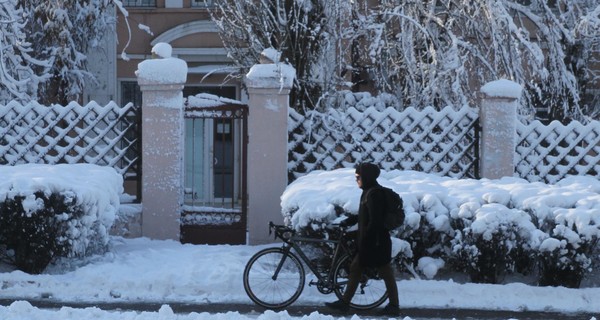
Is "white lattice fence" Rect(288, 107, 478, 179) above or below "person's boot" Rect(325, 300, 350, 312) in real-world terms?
above

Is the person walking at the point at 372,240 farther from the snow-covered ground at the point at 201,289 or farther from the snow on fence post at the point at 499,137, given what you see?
the snow on fence post at the point at 499,137

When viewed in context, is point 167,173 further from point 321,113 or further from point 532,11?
point 532,11

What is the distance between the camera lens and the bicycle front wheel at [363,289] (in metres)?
10.2

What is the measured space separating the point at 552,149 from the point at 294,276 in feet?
17.2

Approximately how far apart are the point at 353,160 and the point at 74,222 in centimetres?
409

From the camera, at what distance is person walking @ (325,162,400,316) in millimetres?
9836

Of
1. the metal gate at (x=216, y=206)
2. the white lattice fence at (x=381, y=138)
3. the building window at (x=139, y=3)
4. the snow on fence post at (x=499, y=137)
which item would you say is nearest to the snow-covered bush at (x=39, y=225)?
the metal gate at (x=216, y=206)

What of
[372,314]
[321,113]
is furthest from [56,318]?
[321,113]

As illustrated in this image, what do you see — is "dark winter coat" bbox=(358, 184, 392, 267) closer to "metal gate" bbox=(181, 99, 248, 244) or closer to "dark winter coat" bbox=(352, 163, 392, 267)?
"dark winter coat" bbox=(352, 163, 392, 267)

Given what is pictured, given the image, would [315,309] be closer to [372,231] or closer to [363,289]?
[363,289]

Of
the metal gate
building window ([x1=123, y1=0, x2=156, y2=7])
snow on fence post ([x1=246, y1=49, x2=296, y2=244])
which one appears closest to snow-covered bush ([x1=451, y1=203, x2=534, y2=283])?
snow on fence post ([x1=246, y1=49, x2=296, y2=244])

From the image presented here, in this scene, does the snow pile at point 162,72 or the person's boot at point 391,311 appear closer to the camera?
the person's boot at point 391,311

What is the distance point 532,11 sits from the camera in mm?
19156

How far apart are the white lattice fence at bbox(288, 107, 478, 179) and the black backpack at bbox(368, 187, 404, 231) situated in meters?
3.92
